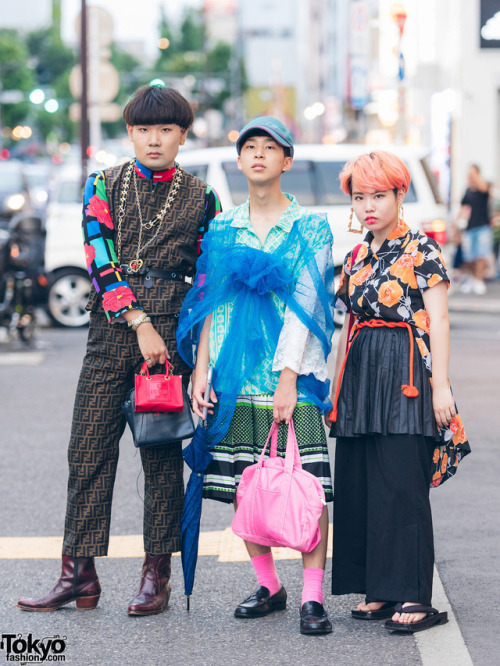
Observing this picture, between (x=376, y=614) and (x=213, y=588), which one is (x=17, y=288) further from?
(x=376, y=614)

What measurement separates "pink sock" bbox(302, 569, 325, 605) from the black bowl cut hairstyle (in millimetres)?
1665

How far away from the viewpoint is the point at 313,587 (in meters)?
3.96

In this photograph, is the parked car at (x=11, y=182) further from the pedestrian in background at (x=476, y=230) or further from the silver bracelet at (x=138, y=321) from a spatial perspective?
the silver bracelet at (x=138, y=321)

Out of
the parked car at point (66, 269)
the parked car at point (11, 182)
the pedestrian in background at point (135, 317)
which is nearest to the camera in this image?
the pedestrian in background at point (135, 317)

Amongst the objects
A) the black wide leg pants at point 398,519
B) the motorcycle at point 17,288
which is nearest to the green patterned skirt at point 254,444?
the black wide leg pants at point 398,519

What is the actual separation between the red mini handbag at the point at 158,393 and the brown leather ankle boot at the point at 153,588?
1.96ft

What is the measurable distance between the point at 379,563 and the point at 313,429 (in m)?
0.51

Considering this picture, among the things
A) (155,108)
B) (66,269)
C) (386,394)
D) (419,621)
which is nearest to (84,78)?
(66,269)

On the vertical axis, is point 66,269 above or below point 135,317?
above

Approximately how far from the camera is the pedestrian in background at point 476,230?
16906mm

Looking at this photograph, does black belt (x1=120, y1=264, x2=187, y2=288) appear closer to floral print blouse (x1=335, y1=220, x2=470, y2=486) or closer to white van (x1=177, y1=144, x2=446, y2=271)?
floral print blouse (x1=335, y1=220, x2=470, y2=486)

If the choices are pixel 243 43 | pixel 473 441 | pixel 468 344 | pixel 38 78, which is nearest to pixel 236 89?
pixel 38 78

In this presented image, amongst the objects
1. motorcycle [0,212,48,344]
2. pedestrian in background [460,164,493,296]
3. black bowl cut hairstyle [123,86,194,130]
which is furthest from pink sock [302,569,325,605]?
pedestrian in background [460,164,493,296]

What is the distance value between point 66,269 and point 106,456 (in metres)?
9.11
